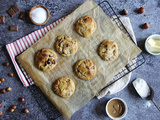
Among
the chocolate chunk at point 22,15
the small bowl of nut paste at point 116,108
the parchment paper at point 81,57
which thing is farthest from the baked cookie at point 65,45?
the small bowl of nut paste at point 116,108

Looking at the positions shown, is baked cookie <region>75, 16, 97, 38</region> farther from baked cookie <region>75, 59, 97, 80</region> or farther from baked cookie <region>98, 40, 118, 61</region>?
baked cookie <region>75, 59, 97, 80</region>

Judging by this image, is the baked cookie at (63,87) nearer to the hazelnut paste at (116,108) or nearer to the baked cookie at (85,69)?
A: the baked cookie at (85,69)

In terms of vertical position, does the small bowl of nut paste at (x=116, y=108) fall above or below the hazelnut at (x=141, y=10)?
below

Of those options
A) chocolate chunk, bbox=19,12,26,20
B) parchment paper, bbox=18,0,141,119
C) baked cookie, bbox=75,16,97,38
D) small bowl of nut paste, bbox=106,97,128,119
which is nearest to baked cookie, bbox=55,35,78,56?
parchment paper, bbox=18,0,141,119

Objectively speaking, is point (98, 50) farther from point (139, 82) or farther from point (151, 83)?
point (151, 83)

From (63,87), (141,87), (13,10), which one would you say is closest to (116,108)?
(141,87)

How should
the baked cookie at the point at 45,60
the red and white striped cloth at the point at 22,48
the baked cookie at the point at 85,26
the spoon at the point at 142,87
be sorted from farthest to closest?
the spoon at the point at 142,87, the red and white striped cloth at the point at 22,48, the baked cookie at the point at 85,26, the baked cookie at the point at 45,60

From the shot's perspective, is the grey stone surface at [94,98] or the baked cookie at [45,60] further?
the grey stone surface at [94,98]
